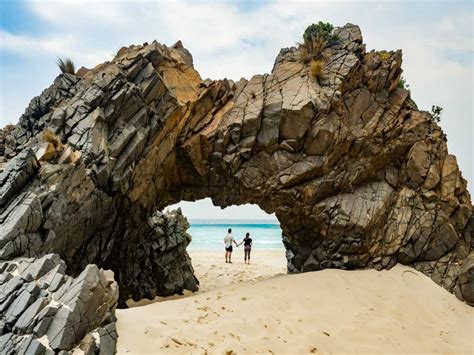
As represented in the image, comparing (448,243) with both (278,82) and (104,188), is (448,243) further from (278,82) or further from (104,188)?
(104,188)

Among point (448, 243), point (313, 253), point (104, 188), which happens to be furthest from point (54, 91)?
point (448, 243)

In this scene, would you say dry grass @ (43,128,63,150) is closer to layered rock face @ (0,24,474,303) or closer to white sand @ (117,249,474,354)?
layered rock face @ (0,24,474,303)

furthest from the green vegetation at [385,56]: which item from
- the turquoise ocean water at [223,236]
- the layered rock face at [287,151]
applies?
the turquoise ocean water at [223,236]

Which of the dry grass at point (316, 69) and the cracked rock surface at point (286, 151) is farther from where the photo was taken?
the dry grass at point (316, 69)

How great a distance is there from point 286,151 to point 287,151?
37 mm

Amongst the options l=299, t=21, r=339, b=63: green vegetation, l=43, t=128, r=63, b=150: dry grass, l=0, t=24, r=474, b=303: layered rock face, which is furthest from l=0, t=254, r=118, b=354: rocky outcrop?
l=299, t=21, r=339, b=63: green vegetation

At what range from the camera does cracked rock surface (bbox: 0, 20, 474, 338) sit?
12.3 m

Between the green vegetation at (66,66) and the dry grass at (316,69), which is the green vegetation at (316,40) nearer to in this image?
the dry grass at (316,69)

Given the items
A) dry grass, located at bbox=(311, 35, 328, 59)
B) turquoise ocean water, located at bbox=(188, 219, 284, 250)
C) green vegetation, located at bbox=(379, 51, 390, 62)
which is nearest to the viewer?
green vegetation, located at bbox=(379, 51, 390, 62)

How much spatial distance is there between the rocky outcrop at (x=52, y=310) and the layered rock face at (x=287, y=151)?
3790mm

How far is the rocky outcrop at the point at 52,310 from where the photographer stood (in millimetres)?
6395

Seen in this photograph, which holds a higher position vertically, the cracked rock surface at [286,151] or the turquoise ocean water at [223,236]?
the cracked rock surface at [286,151]

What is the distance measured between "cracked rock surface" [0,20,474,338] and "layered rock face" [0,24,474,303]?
0.15ft

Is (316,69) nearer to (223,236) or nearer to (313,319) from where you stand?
(313,319)
